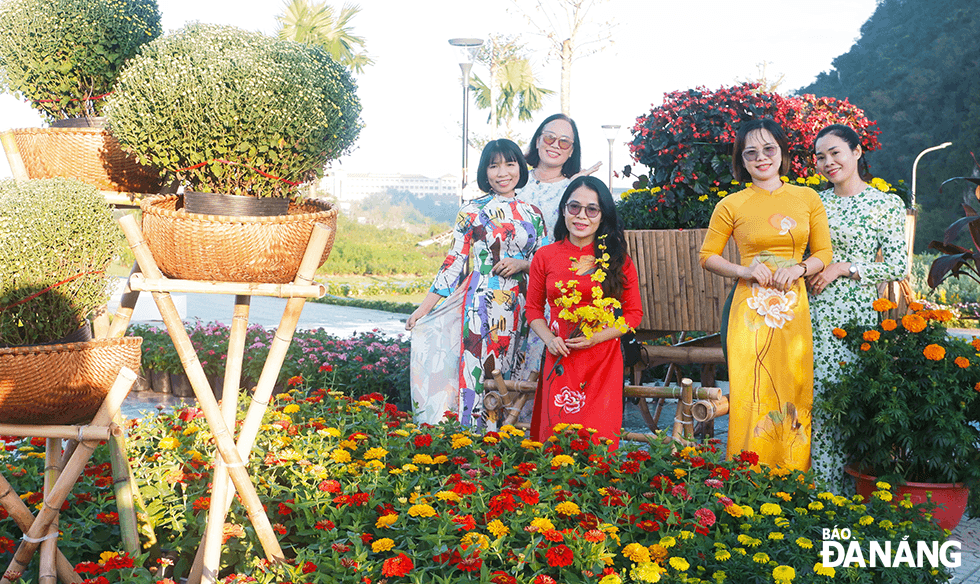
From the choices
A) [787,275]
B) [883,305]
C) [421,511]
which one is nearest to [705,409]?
[787,275]

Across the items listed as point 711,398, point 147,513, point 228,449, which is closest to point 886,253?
point 711,398

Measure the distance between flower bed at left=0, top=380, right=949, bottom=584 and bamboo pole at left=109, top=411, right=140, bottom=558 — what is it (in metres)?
0.12

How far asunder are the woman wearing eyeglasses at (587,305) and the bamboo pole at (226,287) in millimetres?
1505

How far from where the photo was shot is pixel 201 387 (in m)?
2.00

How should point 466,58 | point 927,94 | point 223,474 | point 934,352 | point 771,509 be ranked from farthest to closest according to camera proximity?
point 927,94 < point 466,58 < point 934,352 < point 771,509 < point 223,474

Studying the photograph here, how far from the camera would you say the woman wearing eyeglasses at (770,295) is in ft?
11.0

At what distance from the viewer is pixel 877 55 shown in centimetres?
3161

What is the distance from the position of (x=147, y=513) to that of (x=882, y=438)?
2.88 meters

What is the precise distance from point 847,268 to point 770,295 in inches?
16.9

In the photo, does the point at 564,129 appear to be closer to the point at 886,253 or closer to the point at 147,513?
the point at 886,253

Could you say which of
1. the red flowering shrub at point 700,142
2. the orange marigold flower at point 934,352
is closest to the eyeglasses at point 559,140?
the red flowering shrub at point 700,142

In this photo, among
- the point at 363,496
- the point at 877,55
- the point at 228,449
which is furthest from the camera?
the point at 877,55

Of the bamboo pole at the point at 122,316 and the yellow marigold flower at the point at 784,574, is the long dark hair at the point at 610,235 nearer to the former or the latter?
the yellow marigold flower at the point at 784,574

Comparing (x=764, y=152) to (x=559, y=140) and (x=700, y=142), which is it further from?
(x=700, y=142)
